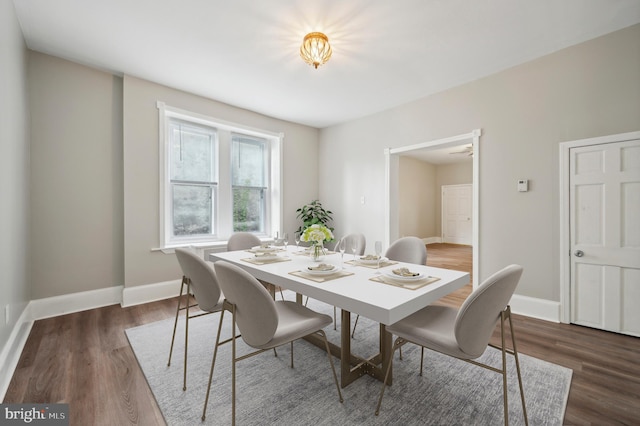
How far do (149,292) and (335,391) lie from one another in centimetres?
294

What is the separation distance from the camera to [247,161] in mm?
4824

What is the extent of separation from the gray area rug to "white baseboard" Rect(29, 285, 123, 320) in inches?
57.2

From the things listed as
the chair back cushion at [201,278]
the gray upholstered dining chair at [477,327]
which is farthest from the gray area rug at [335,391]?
the chair back cushion at [201,278]

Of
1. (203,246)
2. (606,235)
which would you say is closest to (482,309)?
(606,235)

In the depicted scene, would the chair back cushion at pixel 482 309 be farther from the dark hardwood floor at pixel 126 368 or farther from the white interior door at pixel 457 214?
the white interior door at pixel 457 214

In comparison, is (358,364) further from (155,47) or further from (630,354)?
(155,47)

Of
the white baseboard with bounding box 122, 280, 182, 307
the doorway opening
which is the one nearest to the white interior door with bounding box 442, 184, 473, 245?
the doorway opening

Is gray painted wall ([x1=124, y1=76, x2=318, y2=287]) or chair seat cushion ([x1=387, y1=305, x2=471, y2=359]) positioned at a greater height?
gray painted wall ([x1=124, y1=76, x2=318, y2=287])

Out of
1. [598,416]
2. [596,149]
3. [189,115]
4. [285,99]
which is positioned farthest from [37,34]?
[596,149]

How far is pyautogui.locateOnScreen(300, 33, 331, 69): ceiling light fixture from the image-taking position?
98.3 inches

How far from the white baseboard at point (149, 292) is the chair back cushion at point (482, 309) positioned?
3.67 meters

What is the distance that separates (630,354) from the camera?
2.24 m

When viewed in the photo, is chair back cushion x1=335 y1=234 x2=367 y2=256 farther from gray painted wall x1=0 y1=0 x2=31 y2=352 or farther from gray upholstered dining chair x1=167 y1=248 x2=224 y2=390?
gray painted wall x1=0 y1=0 x2=31 y2=352

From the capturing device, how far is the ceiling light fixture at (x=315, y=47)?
250cm
